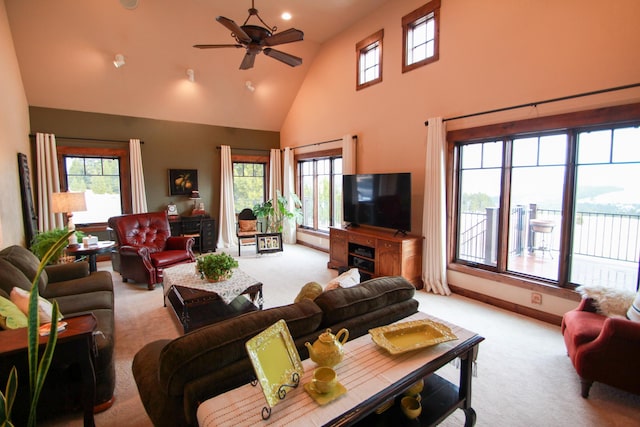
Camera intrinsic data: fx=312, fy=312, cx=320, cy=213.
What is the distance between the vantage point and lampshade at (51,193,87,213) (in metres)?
4.24

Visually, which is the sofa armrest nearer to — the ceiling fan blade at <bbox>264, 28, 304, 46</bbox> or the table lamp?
the table lamp

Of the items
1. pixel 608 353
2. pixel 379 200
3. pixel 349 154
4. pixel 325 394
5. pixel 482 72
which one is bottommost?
pixel 608 353

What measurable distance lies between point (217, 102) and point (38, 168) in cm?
355

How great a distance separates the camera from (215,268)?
11.1 ft

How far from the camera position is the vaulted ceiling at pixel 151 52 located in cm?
486

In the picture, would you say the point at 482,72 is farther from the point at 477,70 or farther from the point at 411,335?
the point at 411,335

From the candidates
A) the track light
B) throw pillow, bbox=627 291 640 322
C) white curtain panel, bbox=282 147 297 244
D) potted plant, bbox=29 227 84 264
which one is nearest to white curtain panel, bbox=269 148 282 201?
white curtain panel, bbox=282 147 297 244

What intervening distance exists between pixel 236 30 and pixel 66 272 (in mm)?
3268

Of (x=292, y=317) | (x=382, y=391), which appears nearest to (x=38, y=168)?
(x=292, y=317)

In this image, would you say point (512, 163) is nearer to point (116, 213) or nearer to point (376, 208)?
point (376, 208)

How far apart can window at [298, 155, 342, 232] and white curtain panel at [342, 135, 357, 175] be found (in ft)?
2.04

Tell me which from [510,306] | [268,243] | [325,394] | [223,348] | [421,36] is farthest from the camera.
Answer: [268,243]

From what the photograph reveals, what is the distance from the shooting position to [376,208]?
201 inches

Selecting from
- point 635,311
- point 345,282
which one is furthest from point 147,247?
point 635,311
